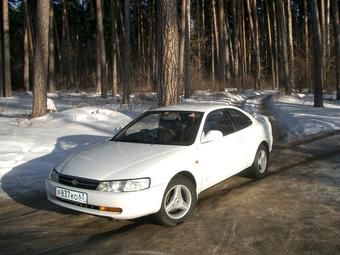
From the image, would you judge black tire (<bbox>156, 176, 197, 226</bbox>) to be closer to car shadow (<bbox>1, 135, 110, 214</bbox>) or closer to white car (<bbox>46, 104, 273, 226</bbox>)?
white car (<bbox>46, 104, 273, 226</bbox>)

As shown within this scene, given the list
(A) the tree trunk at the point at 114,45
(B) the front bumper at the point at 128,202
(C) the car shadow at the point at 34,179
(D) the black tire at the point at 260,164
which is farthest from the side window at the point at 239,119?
(A) the tree trunk at the point at 114,45

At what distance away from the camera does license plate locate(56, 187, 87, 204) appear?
5.04m

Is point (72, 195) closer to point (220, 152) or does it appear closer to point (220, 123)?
point (220, 152)

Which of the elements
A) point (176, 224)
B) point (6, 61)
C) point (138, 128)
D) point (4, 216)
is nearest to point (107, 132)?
point (138, 128)

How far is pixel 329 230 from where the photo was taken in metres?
5.01

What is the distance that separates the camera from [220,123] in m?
6.68

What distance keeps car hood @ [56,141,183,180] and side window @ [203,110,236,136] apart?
0.86 meters

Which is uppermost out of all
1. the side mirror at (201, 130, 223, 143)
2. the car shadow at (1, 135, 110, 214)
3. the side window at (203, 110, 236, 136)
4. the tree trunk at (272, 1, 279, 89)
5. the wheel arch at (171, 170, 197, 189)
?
the tree trunk at (272, 1, 279, 89)

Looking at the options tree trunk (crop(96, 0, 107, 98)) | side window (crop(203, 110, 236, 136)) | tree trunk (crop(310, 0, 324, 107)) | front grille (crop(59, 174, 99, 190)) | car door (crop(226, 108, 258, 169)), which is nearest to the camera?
front grille (crop(59, 174, 99, 190))

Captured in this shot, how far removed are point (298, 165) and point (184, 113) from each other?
3.14 meters

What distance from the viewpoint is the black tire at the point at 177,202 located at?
5148 millimetres

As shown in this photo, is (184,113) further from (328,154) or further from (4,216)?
(328,154)

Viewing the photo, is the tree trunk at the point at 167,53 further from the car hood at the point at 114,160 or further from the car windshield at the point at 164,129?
the car hood at the point at 114,160

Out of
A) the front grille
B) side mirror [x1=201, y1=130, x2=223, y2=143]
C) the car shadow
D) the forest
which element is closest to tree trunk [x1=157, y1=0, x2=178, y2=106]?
the forest
